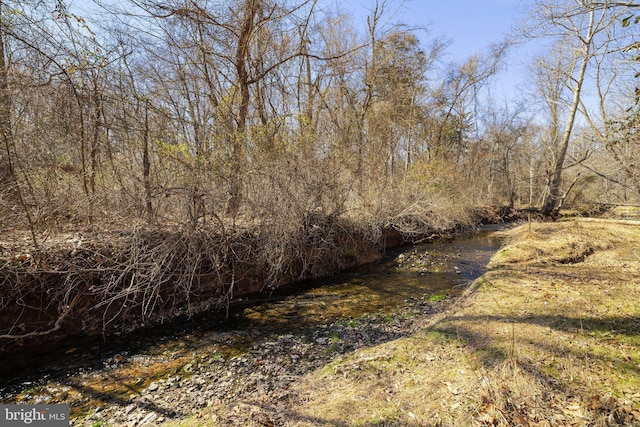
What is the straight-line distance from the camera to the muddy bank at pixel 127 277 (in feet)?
15.7

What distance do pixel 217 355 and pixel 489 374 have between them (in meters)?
3.81

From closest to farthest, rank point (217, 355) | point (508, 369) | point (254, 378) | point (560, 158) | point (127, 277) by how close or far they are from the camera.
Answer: point (508, 369) < point (254, 378) < point (217, 355) < point (127, 277) < point (560, 158)

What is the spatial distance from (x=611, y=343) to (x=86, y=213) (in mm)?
9239

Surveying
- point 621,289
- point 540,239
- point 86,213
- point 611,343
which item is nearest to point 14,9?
point 86,213

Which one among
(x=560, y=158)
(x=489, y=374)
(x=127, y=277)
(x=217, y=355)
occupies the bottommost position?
(x=217, y=355)

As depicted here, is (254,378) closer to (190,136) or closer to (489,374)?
(489,374)

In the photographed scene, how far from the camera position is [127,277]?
577cm

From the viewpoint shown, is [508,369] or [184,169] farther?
[184,169]

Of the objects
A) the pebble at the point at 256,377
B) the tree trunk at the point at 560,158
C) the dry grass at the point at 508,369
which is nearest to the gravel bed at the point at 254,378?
the pebble at the point at 256,377

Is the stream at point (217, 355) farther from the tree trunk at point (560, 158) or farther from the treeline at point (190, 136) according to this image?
the tree trunk at point (560, 158)

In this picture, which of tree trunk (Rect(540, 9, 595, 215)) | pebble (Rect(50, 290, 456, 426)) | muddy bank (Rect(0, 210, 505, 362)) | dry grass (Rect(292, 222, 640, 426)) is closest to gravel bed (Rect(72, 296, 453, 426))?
pebble (Rect(50, 290, 456, 426))

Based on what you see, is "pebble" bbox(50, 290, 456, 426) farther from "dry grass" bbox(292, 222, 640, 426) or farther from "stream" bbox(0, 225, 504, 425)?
"dry grass" bbox(292, 222, 640, 426)

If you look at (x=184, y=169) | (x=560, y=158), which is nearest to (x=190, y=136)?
(x=184, y=169)

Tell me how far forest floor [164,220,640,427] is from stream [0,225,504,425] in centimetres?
29
